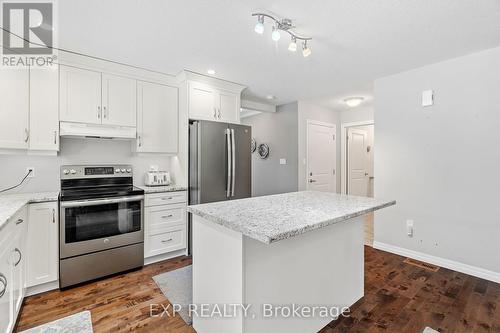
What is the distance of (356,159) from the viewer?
551cm

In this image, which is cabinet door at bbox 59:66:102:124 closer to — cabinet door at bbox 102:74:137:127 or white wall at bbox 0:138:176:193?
cabinet door at bbox 102:74:137:127

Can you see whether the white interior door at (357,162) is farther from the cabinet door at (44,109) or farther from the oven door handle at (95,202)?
the cabinet door at (44,109)

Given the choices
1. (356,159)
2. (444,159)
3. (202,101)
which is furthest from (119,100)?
(356,159)

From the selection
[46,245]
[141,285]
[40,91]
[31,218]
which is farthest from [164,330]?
[40,91]

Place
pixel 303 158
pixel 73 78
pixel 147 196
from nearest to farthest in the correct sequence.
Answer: pixel 73 78
pixel 147 196
pixel 303 158

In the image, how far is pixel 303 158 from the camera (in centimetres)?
464

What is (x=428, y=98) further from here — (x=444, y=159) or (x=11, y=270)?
(x=11, y=270)

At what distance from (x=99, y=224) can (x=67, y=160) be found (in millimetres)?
928

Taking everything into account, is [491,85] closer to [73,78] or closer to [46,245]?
[73,78]

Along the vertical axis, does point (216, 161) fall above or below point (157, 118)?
below

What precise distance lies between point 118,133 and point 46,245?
132cm

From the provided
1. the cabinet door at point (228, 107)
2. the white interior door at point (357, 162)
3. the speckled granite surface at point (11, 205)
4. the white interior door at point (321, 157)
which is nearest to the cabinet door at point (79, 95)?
the speckled granite surface at point (11, 205)

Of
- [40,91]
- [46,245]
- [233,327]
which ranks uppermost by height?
[40,91]

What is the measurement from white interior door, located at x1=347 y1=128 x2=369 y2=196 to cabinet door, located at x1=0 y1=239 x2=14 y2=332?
5.39 meters
